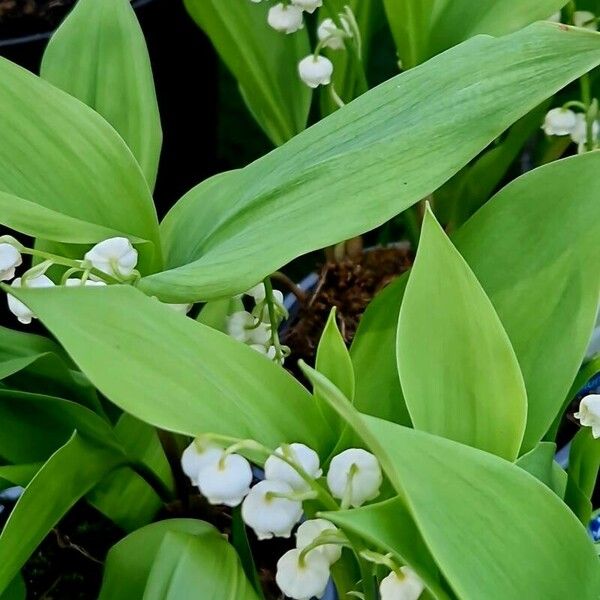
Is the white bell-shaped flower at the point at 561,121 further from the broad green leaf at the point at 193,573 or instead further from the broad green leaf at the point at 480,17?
the broad green leaf at the point at 193,573

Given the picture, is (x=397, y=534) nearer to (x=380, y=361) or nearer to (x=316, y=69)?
(x=380, y=361)

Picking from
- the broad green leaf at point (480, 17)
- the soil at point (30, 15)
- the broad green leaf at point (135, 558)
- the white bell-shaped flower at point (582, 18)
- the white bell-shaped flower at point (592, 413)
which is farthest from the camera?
the soil at point (30, 15)

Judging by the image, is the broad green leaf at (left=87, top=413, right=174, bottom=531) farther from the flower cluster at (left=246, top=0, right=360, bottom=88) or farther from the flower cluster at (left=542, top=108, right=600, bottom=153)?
the flower cluster at (left=542, top=108, right=600, bottom=153)

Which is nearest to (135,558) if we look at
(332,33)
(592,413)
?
(592,413)

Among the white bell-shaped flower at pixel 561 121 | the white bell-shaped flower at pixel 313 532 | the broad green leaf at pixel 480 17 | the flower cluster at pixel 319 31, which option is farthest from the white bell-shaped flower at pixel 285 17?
the white bell-shaped flower at pixel 313 532

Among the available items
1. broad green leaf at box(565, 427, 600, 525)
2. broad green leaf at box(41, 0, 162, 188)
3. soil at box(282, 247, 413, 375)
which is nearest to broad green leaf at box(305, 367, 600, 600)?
broad green leaf at box(565, 427, 600, 525)

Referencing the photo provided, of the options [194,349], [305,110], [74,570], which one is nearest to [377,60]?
[305,110]
